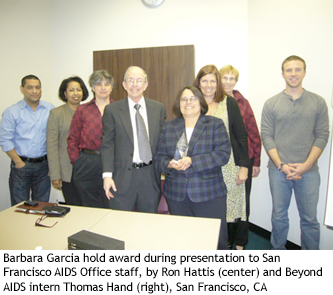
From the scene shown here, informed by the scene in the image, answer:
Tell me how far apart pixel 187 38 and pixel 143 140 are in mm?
2127

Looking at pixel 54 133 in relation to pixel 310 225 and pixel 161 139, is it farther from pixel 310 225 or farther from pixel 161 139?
pixel 310 225

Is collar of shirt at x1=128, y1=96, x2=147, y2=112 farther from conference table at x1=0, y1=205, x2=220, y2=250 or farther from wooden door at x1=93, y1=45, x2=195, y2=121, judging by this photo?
wooden door at x1=93, y1=45, x2=195, y2=121

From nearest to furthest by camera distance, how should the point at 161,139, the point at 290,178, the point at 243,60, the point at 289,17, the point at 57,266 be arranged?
1. the point at 57,266
2. the point at 161,139
3. the point at 290,178
4. the point at 289,17
5. the point at 243,60

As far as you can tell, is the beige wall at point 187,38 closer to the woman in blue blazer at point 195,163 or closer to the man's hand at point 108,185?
the woman in blue blazer at point 195,163

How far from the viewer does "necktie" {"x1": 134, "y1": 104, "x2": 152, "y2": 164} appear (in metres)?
1.99

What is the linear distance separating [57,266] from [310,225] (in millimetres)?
2180

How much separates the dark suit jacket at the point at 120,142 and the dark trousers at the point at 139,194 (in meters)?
0.04

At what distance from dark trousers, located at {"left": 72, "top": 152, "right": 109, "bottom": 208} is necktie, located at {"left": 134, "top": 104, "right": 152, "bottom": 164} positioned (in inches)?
24.0

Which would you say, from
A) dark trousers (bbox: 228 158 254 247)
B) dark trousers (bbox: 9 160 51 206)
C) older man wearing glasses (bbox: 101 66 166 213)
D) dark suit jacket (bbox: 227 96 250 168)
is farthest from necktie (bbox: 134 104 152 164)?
dark trousers (bbox: 9 160 51 206)

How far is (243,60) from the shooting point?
131 inches

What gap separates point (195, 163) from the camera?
5.88 ft

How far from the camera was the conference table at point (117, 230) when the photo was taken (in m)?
1.31

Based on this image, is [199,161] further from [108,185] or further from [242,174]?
[108,185]

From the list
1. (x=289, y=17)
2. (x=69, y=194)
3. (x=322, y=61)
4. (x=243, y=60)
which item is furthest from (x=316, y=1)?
(x=69, y=194)
